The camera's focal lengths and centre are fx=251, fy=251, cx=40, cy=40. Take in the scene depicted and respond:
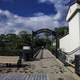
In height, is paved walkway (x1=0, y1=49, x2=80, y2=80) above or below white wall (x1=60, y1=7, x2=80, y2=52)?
below

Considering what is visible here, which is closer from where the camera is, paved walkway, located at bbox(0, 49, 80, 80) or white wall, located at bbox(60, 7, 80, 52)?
paved walkway, located at bbox(0, 49, 80, 80)

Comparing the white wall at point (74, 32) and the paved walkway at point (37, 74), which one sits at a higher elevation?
the white wall at point (74, 32)

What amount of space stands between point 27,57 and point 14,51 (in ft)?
Answer: 26.4

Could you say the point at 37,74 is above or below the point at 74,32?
below

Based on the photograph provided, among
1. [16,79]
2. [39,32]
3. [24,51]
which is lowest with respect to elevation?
[16,79]

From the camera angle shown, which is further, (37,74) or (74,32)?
(74,32)

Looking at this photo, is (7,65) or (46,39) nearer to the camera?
(7,65)

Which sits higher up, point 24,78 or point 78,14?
point 78,14

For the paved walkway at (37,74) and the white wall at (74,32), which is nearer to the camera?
the paved walkway at (37,74)

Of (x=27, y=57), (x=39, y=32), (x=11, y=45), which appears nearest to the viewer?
(x=27, y=57)

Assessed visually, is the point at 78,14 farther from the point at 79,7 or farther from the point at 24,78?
the point at 24,78

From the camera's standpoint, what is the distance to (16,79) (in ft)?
45.0

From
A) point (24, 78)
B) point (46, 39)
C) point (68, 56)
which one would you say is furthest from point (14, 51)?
point (46, 39)

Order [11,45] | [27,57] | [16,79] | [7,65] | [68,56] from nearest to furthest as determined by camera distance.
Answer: [16,79] < [7,65] < [68,56] < [27,57] < [11,45]
